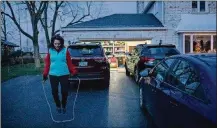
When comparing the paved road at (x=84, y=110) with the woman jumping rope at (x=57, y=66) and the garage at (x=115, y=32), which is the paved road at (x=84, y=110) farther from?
the garage at (x=115, y=32)

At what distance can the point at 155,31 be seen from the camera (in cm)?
2275

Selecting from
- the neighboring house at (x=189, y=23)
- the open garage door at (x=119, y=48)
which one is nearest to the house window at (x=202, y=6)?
the neighboring house at (x=189, y=23)

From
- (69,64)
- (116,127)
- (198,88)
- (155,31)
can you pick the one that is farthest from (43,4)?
(198,88)

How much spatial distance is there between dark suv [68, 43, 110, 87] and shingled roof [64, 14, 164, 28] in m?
12.2

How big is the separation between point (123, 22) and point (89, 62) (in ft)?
47.1

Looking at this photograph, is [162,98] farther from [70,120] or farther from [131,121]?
[70,120]

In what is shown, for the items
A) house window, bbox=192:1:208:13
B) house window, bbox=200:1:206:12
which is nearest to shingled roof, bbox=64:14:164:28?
house window, bbox=192:1:208:13

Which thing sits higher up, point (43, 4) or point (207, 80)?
point (43, 4)

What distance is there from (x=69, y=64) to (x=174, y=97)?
3.38 meters

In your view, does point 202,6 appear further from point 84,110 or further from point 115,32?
point 84,110

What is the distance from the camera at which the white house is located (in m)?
22.6

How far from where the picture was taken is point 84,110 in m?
7.27

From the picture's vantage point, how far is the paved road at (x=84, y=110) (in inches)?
236

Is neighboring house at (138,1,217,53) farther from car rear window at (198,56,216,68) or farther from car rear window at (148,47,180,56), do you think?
car rear window at (198,56,216,68)
